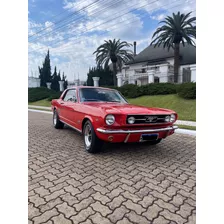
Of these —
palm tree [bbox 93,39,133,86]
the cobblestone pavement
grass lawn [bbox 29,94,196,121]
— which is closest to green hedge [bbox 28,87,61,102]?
palm tree [bbox 93,39,133,86]

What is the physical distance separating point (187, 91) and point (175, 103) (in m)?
1.06

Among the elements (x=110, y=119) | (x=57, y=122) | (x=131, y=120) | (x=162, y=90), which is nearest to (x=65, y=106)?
(x=57, y=122)

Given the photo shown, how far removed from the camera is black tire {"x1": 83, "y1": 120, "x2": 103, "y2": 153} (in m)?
3.76

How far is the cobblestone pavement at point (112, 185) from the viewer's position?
6.69 feet

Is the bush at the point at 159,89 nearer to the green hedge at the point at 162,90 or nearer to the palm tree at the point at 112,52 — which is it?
the green hedge at the point at 162,90

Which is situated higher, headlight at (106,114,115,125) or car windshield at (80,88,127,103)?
car windshield at (80,88,127,103)

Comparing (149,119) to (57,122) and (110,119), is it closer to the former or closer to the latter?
(110,119)

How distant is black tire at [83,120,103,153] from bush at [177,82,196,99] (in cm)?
951

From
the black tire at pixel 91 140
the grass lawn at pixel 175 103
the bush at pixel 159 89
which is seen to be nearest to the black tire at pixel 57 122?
the black tire at pixel 91 140

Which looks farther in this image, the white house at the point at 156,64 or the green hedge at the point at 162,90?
the white house at the point at 156,64

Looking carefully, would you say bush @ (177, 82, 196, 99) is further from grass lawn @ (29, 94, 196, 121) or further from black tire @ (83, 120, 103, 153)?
black tire @ (83, 120, 103, 153)

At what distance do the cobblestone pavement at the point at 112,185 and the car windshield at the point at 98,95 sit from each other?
119 cm

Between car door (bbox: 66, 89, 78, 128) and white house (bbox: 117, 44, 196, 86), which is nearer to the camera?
car door (bbox: 66, 89, 78, 128)

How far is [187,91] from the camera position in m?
12.1
